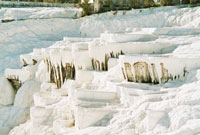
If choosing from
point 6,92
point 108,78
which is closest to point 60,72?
point 6,92

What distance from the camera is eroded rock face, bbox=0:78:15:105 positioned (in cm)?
1591

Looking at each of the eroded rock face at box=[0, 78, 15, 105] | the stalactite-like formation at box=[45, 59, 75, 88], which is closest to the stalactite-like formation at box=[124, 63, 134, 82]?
the stalactite-like formation at box=[45, 59, 75, 88]

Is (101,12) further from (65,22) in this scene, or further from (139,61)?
(139,61)

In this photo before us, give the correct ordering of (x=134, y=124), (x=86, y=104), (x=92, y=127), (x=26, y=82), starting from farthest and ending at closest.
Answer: (x=26, y=82), (x=86, y=104), (x=92, y=127), (x=134, y=124)

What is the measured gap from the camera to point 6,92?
16.0 metres

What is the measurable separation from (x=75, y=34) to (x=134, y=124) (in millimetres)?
14024

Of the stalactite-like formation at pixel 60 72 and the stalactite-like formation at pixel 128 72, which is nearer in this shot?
the stalactite-like formation at pixel 128 72

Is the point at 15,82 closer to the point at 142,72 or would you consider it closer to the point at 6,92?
the point at 6,92

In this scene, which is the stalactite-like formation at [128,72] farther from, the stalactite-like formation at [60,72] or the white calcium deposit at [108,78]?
the stalactite-like formation at [60,72]

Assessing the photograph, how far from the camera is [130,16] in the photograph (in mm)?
19766

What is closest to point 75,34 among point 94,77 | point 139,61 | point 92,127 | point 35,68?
point 35,68

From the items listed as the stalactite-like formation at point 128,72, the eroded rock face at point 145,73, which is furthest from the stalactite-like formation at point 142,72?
the stalactite-like formation at point 128,72

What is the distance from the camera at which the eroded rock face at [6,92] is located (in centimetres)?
1591

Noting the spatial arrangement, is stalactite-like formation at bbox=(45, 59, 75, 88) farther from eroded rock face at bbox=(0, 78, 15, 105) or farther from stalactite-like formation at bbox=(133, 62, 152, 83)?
stalactite-like formation at bbox=(133, 62, 152, 83)
